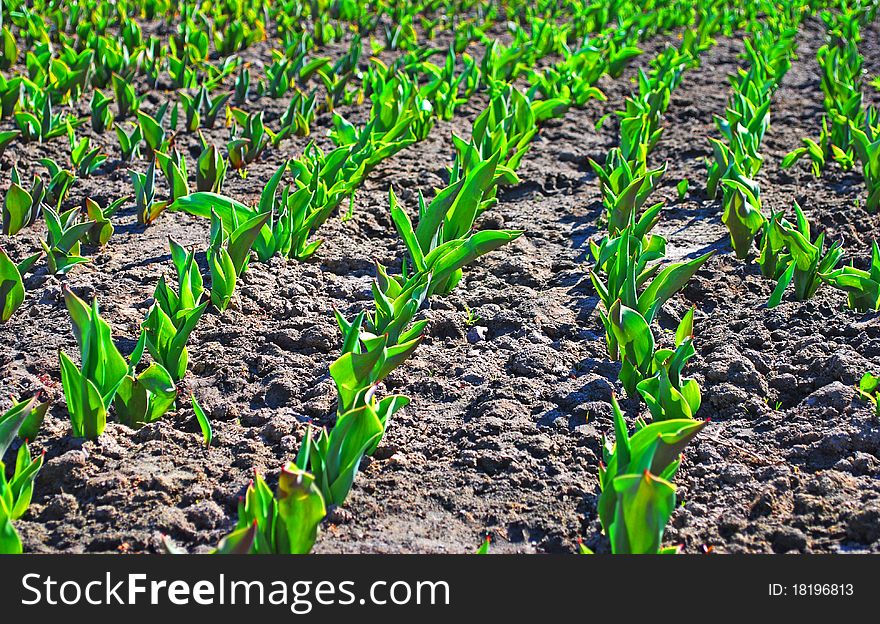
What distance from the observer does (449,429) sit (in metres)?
2.37

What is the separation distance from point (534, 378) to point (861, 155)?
81.5 inches

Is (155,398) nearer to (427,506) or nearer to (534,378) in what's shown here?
(427,506)

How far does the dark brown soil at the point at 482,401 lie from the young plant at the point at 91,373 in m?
0.07

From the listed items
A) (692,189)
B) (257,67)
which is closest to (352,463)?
(692,189)

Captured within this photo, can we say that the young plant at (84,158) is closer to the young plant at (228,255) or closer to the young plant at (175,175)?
the young plant at (175,175)

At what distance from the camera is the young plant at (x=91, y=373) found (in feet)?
6.89

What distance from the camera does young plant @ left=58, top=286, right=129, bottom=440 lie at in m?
2.10

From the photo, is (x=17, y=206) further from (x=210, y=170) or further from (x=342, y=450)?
(x=342, y=450)

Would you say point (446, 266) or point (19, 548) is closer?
point (19, 548)

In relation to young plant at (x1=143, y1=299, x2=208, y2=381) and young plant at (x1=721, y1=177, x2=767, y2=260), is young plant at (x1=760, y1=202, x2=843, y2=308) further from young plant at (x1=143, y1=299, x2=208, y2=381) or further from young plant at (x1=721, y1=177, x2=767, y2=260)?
young plant at (x1=143, y1=299, x2=208, y2=381)

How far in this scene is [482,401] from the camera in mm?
2479

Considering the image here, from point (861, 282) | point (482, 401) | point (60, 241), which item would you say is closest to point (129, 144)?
point (60, 241)

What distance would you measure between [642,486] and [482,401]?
2.85 feet

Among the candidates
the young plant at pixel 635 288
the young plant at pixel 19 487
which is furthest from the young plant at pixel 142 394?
the young plant at pixel 635 288
